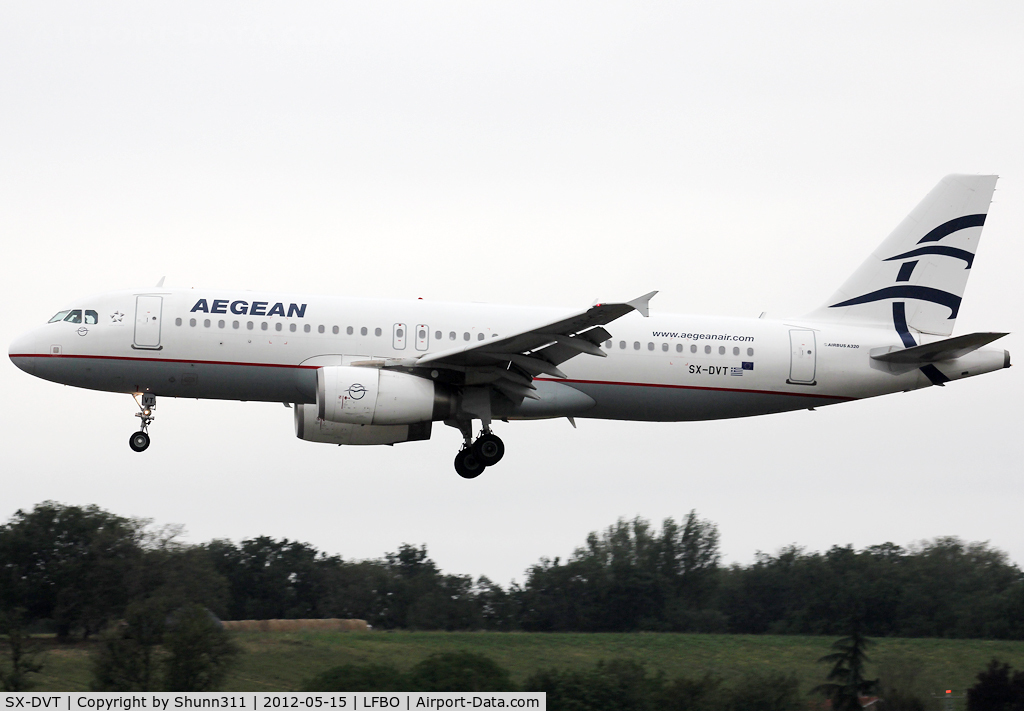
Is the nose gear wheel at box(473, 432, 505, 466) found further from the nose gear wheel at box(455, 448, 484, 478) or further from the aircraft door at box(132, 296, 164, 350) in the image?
the aircraft door at box(132, 296, 164, 350)

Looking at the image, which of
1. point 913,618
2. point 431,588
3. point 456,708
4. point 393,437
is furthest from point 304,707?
point 913,618

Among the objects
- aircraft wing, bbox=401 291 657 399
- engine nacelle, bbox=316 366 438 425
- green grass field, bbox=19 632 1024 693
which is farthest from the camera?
green grass field, bbox=19 632 1024 693

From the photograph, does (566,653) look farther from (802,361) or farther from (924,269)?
(924,269)

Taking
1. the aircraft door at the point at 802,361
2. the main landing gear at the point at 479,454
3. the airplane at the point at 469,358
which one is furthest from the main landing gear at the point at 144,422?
the aircraft door at the point at 802,361

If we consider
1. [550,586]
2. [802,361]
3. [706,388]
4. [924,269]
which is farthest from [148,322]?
[550,586]

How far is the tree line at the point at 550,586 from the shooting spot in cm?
4597

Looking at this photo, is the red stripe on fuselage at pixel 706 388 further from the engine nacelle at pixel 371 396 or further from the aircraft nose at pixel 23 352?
the aircraft nose at pixel 23 352

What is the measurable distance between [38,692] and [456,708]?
36.8 feet

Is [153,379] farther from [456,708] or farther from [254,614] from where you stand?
[254,614]

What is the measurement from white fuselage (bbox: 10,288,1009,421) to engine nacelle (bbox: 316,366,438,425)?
1.15m

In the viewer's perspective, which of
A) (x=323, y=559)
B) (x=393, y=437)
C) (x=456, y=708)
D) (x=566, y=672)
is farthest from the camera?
(x=323, y=559)

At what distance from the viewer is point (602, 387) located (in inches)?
1192

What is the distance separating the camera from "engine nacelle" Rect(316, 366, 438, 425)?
2775cm

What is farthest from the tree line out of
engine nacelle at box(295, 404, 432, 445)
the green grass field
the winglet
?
the winglet
